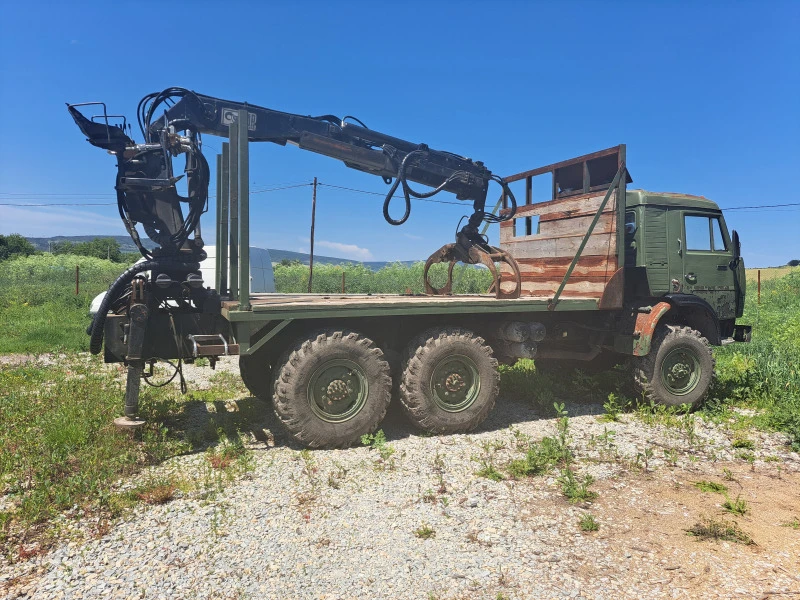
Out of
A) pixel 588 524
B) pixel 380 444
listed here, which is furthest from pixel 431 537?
pixel 380 444

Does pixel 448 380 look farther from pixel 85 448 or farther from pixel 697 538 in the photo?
pixel 85 448

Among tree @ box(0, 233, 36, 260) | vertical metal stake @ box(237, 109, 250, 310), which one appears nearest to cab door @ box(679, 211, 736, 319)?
vertical metal stake @ box(237, 109, 250, 310)

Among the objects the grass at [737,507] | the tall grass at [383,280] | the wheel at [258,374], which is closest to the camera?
the grass at [737,507]

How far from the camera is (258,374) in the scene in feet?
21.2

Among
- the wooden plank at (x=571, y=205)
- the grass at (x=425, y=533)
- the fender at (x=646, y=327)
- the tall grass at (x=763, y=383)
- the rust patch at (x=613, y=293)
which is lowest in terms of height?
the grass at (x=425, y=533)

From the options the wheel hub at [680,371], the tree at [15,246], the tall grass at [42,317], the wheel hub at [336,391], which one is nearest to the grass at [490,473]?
the wheel hub at [336,391]

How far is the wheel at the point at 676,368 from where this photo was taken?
21.7ft

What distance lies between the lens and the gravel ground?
9.86 ft

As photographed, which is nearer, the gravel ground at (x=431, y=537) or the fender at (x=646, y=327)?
the gravel ground at (x=431, y=537)

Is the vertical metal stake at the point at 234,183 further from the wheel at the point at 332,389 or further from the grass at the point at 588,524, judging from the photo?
the grass at the point at 588,524

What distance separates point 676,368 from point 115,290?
660 centimetres

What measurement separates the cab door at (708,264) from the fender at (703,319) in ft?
0.42

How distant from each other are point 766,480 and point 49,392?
822 centimetres

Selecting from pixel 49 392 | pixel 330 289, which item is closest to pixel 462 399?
Result: pixel 49 392
